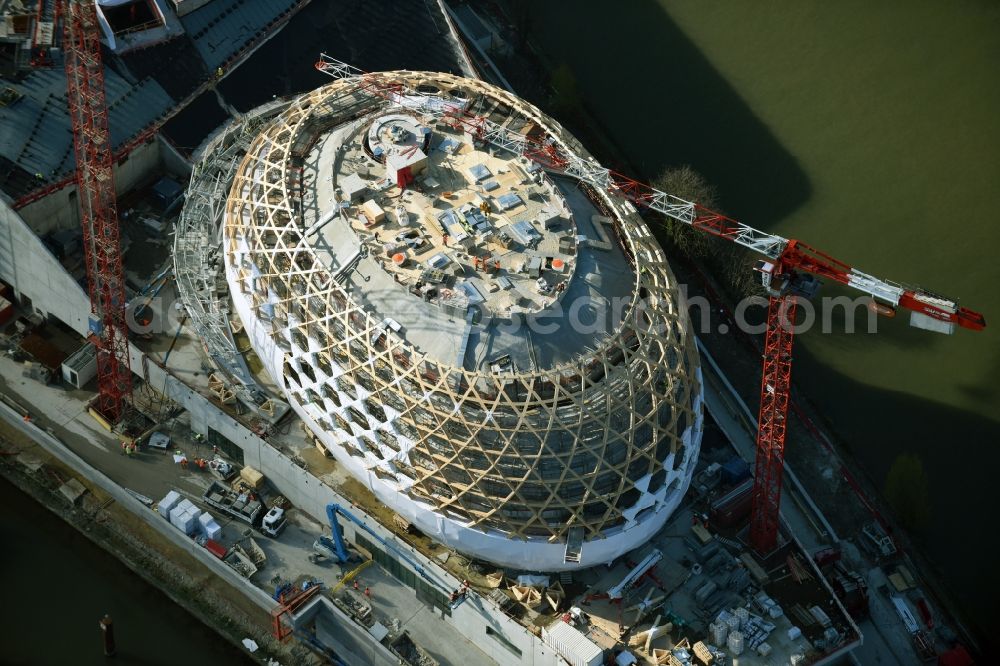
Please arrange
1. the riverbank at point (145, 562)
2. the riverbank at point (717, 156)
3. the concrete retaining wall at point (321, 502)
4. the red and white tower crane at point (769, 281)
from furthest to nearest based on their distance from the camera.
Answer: the riverbank at point (717, 156), the riverbank at point (145, 562), the concrete retaining wall at point (321, 502), the red and white tower crane at point (769, 281)

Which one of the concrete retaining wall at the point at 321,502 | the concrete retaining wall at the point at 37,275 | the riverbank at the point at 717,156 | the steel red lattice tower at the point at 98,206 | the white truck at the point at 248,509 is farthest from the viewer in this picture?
the riverbank at the point at 717,156

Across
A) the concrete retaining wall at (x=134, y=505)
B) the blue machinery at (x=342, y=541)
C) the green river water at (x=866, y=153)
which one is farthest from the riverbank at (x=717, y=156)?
the concrete retaining wall at (x=134, y=505)

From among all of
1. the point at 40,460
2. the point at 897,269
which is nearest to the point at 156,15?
the point at 40,460

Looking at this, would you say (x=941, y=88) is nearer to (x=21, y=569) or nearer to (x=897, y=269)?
(x=897, y=269)

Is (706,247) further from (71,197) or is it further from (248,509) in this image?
(71,197)

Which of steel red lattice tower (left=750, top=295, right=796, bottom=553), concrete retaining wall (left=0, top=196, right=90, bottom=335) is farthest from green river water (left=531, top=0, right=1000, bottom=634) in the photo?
concrete retaining wall (left=0, top=196, right=90, bottom=335)

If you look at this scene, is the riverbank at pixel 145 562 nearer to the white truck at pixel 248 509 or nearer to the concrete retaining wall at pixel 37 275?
the white truck at pixel 248 509

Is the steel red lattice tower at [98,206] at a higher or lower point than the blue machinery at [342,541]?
higher

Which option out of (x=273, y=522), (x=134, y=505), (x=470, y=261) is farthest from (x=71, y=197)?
(x=470, y=261)

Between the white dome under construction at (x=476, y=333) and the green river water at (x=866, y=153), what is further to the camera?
the green river water at (x=866, y=153)
